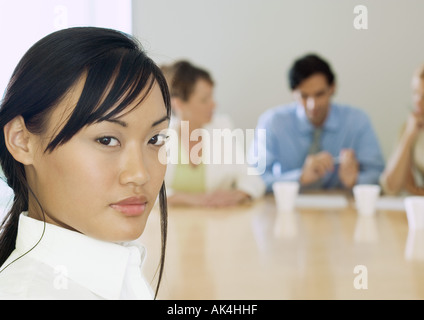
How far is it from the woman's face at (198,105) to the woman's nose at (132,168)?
5.27ft

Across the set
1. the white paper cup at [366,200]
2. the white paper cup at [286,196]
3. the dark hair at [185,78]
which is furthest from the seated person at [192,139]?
the white paper cup at [366,200]

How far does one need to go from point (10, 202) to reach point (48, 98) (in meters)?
0.16

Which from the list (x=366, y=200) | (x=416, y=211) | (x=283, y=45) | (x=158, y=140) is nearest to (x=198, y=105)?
(x=366, y=200)

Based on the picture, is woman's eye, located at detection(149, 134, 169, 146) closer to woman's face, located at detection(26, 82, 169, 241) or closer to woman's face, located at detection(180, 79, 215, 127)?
woman's face, located at detection(26, 82, 169, 241)

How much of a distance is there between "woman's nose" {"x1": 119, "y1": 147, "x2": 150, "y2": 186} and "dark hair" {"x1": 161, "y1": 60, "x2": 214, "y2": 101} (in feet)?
5.34

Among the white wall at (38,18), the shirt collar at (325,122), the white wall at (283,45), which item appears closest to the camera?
the white wall at (38,18)

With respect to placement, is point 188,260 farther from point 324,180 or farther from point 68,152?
point 324,180

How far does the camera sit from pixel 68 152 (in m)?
0.47

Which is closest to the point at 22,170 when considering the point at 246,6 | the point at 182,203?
the point at 182,203

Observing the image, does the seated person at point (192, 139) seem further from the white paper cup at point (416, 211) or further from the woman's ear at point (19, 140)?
the woman's ear at point (19, 140)

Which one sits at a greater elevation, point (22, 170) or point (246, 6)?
point (246, 6)

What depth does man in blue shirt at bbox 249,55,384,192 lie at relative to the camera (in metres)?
2.26

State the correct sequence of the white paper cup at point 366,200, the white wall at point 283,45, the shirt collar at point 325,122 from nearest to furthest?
the white paper cup at point 366,200 < the white wall at point 283,45 < the shirt collar at point 325,122

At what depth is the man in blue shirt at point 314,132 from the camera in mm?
2264
